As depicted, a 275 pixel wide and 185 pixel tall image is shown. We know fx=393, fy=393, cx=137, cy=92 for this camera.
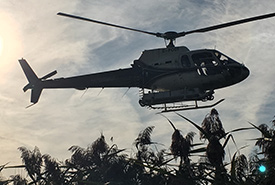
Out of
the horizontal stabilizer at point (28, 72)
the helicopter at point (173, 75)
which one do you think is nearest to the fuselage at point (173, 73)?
the helicopter at point (173, 75)

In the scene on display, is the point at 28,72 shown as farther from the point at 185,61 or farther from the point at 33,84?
the point at 185,61

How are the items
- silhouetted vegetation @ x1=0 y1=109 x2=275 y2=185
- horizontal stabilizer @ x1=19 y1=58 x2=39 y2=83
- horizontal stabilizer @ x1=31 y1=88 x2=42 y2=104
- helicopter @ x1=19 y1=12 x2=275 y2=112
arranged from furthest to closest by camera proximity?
horizontal stabilizer @ x1=19 y1=58 x2=39 y2=83, horizontal stabilizer @ x1=31 y1=88 x2=42 y2=104, helicopter @ x1=19 y1=12 x2=275 y2=112, silhouetted vegetation @ x1=0 y1=109 x2=275 y2=185

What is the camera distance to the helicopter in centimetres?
3288

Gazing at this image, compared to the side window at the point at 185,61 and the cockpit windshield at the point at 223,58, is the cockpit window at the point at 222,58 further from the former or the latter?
the side window at the point at 185,61

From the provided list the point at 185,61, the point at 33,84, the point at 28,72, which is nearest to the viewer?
the point at 185,61

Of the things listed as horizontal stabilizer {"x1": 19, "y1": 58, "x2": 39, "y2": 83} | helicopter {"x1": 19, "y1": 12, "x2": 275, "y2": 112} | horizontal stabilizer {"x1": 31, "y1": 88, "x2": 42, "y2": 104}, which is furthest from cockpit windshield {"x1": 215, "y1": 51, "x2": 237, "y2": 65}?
horizontal stabilizer {"x1": 19, "y1": 58, "x2": 39, "y2": 83}

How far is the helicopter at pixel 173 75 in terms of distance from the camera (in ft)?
108

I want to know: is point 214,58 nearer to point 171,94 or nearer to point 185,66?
point 185,66

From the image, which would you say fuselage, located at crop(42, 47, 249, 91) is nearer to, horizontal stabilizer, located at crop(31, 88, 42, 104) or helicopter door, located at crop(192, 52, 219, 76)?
helicopter door, located at crop(192, 52, 219, 76)

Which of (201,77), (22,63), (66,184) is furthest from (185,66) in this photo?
(22,63)

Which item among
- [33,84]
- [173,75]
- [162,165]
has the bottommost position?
[162,165]

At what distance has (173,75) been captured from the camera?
114ft

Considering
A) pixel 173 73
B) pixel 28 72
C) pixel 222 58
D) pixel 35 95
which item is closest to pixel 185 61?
pixel 173 73

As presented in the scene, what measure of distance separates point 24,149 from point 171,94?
49.5 ft
